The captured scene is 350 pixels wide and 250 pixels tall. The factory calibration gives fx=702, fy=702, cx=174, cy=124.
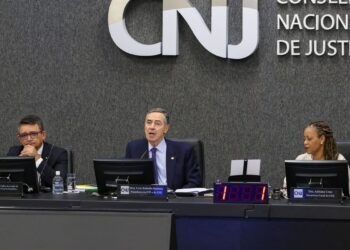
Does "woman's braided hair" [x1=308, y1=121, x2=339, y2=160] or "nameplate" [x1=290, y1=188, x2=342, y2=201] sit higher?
"woman's braided hair" [x1=308, y1=121, x2=339, y2=160]

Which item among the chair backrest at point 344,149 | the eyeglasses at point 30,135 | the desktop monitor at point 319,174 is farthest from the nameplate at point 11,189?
the chair backrest at point 344,149

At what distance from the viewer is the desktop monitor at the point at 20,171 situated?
4.24m

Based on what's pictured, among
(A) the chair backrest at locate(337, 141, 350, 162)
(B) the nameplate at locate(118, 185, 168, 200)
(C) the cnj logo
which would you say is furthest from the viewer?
(C) the cnj logo

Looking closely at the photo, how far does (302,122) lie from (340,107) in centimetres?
36

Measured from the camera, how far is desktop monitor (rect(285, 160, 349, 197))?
396 centimetres

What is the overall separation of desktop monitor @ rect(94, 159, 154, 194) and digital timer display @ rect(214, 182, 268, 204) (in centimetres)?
54

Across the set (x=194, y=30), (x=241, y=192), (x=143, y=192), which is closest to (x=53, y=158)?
(x=143, y=192)

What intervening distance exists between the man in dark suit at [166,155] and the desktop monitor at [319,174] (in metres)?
1.20

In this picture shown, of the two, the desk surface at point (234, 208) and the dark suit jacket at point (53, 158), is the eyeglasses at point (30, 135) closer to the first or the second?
the dark suit jacket at point (53, 158)

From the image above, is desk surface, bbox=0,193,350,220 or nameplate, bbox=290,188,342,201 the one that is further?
nameplate, bbox=290,188,342,201

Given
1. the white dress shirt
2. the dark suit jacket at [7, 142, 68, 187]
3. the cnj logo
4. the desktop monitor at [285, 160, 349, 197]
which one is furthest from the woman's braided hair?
the dark suit jacket at [7, 142, 68, 187]

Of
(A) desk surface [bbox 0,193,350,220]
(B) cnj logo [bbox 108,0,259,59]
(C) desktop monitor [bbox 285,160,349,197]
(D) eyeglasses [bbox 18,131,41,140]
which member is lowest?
(A) desk surface [bbox 0,193,350,220]

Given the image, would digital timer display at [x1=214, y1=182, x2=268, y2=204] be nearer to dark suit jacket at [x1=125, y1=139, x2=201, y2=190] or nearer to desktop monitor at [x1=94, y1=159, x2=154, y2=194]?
desktop monitor at [x1=94, y1=159, x2=154, y2=194]

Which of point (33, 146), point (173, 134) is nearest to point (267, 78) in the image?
point (173, 134)
